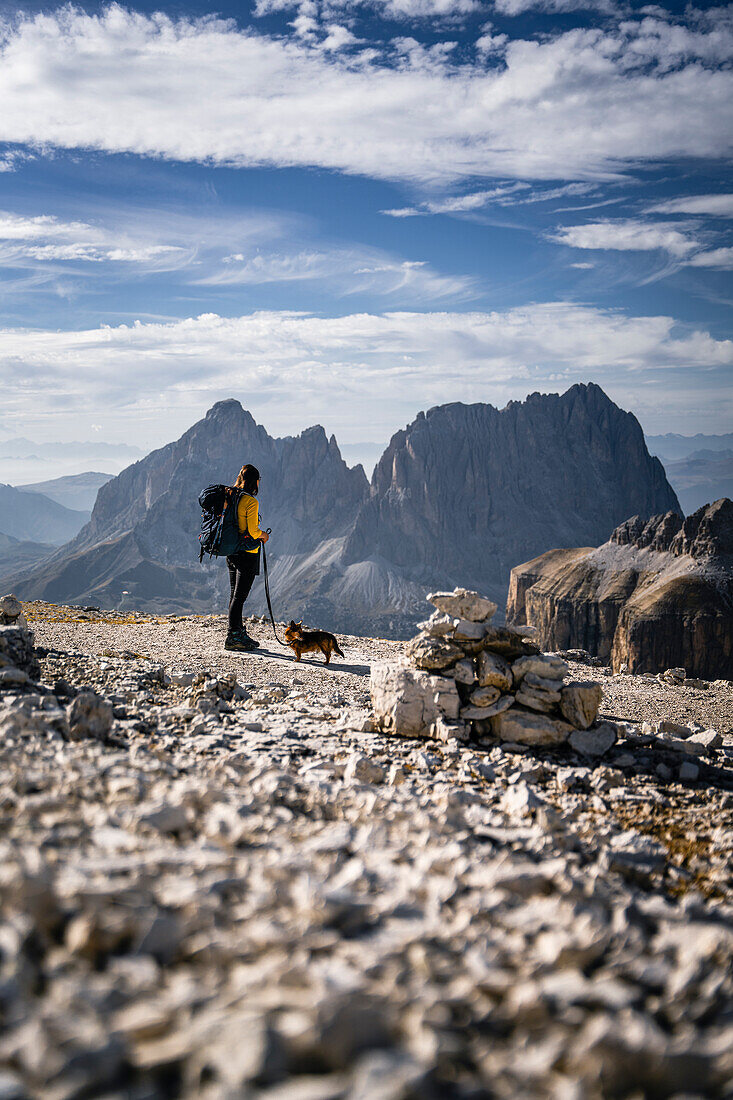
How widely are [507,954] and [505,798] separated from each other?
3.55 meters

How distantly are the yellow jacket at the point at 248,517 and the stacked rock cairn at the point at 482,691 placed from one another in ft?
26.9

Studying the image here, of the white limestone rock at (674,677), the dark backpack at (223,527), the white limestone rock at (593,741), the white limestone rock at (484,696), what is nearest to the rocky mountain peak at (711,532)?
the white limestone rock at (674,677)

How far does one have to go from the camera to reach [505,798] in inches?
265

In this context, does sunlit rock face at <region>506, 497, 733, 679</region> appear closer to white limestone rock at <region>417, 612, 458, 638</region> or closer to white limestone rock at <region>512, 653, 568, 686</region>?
white limestone rock at <region>512, 653, 568, 686</region>

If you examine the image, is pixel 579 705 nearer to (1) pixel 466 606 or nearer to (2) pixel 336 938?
(1) pixel 466 606

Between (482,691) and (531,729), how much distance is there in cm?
90

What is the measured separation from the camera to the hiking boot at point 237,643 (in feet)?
61.2

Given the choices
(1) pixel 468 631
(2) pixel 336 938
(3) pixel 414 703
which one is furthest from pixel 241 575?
(2) pixel 336 938

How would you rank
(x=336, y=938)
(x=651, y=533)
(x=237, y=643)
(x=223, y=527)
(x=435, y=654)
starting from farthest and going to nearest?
(x=651, y=533), (x=237, y=643), (x=223, y=527), (x=435, y=654), (x=336, y=938)

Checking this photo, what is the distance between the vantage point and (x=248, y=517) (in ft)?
58.3

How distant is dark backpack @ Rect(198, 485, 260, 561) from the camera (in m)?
17.6

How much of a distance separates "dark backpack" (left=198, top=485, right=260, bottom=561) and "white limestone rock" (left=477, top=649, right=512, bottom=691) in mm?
9434

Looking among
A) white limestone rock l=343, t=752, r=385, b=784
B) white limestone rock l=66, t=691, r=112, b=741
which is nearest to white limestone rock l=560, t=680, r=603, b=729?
white limestone rock l=343, t=752, r=385, b=784

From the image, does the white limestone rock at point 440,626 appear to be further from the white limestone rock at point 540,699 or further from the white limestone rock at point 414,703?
the white limestone rock at point 540,699
